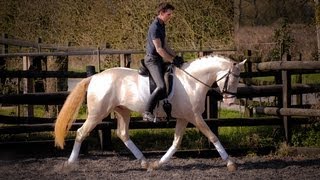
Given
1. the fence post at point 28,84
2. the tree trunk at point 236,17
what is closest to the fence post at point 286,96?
the fence post at point 28,84

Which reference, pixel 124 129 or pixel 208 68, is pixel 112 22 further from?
pixel 208 68

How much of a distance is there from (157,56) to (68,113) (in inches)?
60.8

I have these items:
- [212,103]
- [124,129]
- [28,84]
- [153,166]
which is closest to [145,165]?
[153,166]

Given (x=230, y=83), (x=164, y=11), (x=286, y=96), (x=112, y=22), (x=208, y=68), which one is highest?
(x=112, y=22)

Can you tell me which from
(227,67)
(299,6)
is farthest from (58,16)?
(227,67)

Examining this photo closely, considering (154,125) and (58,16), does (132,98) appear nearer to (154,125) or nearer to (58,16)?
(154,125)

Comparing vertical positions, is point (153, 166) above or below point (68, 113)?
below

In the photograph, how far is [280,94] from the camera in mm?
9492

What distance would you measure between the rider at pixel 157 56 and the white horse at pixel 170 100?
0.15 metres

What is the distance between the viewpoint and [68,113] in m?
8.02

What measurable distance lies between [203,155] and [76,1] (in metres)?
13.0

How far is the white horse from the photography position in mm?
7797

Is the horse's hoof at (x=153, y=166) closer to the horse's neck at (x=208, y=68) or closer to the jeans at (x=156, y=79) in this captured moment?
the jeans at (x=156, y=79)

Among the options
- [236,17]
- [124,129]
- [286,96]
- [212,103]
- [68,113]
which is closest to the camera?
[68,113]
